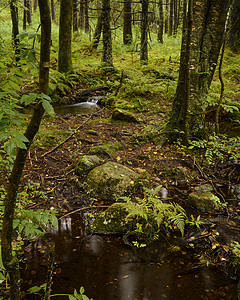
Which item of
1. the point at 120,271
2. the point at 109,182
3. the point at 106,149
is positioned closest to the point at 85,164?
the point at 109,182

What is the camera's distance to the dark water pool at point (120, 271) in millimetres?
2627

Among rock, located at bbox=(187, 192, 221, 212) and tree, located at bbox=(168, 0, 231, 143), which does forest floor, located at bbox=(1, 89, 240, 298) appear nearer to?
rock, located at bbox=(187, 192, 221, 212)

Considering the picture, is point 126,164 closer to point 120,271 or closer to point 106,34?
point 120,271

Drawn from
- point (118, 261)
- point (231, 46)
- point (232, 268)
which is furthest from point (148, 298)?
point (231, 46)

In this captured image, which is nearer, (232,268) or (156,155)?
(232,268)

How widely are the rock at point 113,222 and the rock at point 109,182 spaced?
2.10 ft

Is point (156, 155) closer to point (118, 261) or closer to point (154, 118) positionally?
point (154, 118)

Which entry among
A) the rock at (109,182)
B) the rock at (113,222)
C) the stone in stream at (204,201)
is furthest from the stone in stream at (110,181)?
the stone in stream at (204,201)

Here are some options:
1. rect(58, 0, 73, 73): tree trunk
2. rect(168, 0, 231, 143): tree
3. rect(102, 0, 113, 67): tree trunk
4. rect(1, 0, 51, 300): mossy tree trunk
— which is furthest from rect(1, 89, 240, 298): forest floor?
rect(102, 0, 113, 67): tree trunk

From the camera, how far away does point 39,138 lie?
218 inches

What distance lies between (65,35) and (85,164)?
788 cm

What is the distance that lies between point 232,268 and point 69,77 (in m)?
9.59

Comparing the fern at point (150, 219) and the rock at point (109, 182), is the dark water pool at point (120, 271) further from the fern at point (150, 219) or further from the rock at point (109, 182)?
the rock at point (109, 182)

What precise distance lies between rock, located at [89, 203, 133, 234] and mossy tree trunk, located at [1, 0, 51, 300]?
2266 mm
